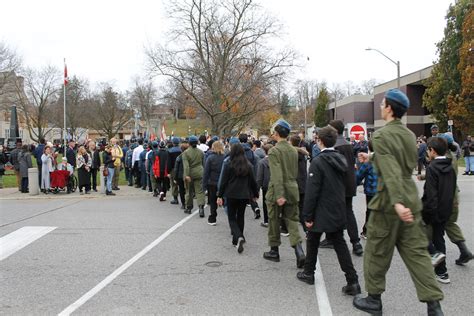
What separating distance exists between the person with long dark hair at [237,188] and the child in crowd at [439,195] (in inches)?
106

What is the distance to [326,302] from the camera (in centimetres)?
456

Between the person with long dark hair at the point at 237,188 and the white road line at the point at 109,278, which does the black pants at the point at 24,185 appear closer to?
the white road line at the point at 109,278

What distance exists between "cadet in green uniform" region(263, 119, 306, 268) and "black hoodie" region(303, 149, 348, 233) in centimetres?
88

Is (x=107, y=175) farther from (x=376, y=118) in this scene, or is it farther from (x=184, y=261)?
(x=376, y=118)

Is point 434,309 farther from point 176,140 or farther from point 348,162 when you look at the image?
point 176,140

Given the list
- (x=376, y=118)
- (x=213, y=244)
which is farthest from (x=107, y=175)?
(x=376, y=118)

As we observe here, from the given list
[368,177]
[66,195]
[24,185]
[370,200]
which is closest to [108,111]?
[24,185]

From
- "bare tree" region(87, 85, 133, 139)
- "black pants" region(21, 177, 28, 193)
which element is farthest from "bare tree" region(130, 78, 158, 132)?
"black pants" region(21, 177, 28, 193)

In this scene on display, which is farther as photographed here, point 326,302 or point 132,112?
point 132,112

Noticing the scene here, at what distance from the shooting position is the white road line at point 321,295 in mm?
4314

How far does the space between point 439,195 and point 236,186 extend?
9.66ft

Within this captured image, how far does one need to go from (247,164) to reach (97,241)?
2.99 metres

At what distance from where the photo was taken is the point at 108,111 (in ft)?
212

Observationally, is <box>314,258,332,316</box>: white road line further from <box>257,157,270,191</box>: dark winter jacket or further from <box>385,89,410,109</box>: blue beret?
<box>257,157,270,191</box>: dark winter jacket
